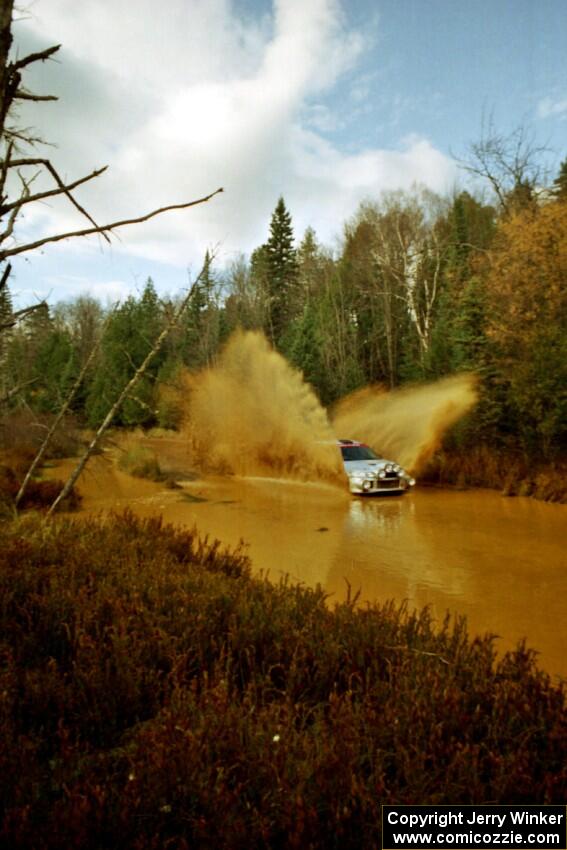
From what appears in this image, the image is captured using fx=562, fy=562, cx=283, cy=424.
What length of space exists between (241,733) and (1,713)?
161 centimetres

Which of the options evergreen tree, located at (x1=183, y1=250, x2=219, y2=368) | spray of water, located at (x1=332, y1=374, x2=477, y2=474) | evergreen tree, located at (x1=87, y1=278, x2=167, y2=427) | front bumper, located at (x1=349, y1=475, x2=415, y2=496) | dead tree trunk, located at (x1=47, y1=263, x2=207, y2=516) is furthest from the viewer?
evergreen tree, located at (x1=183, y1=250, x2=219, y2=368)

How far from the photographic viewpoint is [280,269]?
53750mm

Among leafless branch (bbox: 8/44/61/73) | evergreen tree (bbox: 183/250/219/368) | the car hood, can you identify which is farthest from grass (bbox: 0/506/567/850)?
evergreen tree (bbox: 183/250/219/368)

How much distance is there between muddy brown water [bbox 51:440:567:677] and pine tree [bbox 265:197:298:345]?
32459 mm

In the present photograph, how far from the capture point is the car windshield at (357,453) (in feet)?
64.5

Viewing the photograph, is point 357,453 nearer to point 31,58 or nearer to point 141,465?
point 141,465

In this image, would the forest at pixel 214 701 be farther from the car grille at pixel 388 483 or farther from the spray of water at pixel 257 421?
the spray of water at pixel 257 421

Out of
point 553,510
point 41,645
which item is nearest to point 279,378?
point 553,510

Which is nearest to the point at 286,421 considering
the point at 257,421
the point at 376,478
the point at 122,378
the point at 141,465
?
the point at 257,421

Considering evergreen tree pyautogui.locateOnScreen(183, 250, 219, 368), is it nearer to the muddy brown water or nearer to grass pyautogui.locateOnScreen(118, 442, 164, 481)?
grass pyautogui.locateOnScreen(118, 442, 164, 481)

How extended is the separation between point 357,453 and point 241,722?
1667 cm

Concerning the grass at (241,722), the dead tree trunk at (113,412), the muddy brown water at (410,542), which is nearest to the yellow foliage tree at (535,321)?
the muddy brown water at (410,542)

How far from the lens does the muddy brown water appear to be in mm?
8375

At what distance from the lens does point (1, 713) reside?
144 inches
